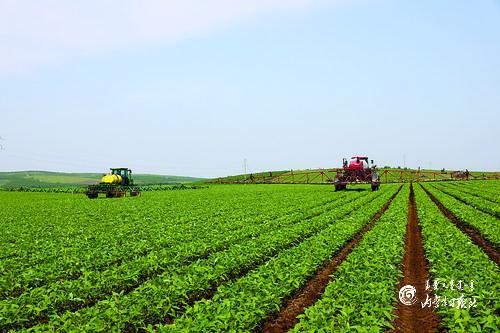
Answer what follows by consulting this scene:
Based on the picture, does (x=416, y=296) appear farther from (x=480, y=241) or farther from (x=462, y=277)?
(x=480, y=241)

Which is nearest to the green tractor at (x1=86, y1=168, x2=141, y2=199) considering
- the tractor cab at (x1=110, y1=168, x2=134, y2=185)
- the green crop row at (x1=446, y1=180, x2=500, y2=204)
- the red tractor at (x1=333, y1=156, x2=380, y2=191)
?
the tractor cab at (x1=110, y1=168, x2=134, y2=185)

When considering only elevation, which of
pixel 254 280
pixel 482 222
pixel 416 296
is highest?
pixel 482 222

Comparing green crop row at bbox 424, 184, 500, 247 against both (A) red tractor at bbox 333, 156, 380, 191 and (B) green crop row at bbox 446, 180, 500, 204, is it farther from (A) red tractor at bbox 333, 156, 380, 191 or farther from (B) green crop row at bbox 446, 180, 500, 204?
(A) red tractor at bbox 333, 156, 380, 191

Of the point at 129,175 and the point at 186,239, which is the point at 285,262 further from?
the point at 129,175

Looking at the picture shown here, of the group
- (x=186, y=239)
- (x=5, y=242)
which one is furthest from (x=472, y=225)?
(x=5, y=242)

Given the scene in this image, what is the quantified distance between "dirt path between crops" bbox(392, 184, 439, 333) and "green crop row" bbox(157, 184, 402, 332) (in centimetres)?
223

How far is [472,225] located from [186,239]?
12.4m

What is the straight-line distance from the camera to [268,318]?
7262mm

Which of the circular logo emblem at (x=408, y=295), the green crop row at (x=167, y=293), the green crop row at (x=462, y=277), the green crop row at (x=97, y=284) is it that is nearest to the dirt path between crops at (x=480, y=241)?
the green crop row at (x=462, y=277)

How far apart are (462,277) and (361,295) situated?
297cm

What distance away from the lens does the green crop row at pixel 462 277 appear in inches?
252

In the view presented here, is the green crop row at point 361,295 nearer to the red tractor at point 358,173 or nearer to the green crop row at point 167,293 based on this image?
the green crop row at point 167,293

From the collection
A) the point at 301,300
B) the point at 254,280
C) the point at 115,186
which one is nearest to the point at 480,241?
the point at 301,300

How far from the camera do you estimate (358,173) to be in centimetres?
3847
